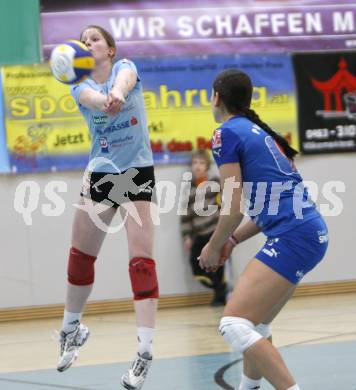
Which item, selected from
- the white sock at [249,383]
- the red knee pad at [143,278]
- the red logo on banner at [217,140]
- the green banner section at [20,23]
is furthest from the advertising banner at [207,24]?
the white sock at [249,383]

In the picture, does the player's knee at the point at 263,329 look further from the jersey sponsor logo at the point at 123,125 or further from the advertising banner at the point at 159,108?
the advertising banner at the point at 159,108

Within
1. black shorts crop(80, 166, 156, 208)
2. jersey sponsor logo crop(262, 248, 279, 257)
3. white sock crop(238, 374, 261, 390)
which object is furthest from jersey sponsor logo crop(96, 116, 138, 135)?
white sock crop(238, 374, 261, 390)

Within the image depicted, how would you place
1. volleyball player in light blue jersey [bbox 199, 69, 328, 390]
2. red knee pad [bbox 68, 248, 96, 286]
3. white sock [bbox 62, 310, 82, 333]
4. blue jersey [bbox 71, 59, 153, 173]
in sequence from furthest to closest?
1. white sock [bbox 62, 310, 82, 333]
2. red knee pad [bbox 68, 248, 96, 286]
3. blue jersey [bbox 71, 59, 153, 173]
4. volleyball player in light blue jersey [bbox 199, 69, 328, 390]

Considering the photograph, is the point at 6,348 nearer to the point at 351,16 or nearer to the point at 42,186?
the point at 42,186

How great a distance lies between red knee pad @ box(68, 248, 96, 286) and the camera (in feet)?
19.6

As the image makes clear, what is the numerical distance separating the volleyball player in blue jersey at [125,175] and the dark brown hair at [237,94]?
0.75m

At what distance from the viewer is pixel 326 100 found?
1050cm

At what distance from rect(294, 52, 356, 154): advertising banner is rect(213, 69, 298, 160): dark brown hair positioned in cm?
551

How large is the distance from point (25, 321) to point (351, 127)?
4.09 m

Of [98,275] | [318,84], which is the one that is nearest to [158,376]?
[98,275]

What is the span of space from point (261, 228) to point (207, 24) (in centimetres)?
551

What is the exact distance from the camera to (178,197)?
33.2 ft

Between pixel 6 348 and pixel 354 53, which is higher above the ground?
pixel 354 53

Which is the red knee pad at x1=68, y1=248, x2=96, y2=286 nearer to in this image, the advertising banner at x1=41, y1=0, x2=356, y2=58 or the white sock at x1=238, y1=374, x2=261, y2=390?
the white sock at x1=238, y1=374, x2=261, y2=390
